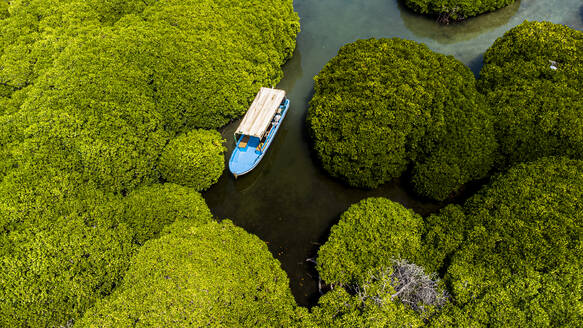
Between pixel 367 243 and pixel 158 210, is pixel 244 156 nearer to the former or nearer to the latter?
pixel 158 210

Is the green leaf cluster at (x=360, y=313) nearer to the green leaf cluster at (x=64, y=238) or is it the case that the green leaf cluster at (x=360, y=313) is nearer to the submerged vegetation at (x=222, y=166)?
the submerged vegetation at (x=222, y=166)

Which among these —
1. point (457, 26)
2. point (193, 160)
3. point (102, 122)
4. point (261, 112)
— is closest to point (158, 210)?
point (193, 160)

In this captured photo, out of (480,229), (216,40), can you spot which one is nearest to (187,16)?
(216,40)

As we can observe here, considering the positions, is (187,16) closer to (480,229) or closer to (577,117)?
(480,229)

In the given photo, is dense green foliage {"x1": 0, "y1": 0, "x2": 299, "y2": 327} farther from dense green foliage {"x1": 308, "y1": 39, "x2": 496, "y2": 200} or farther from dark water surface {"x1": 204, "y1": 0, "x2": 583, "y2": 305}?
dense green foliage {"x1": 308, "y1": 39, "x2": 496, "y2": 200}

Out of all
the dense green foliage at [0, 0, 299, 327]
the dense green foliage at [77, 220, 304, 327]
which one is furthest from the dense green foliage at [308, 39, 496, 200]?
the dense green foliage at [77, 220, 304, 327]

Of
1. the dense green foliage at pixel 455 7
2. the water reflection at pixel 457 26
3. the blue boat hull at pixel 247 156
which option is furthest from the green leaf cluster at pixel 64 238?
the dense green foliage at pixel 455 7
